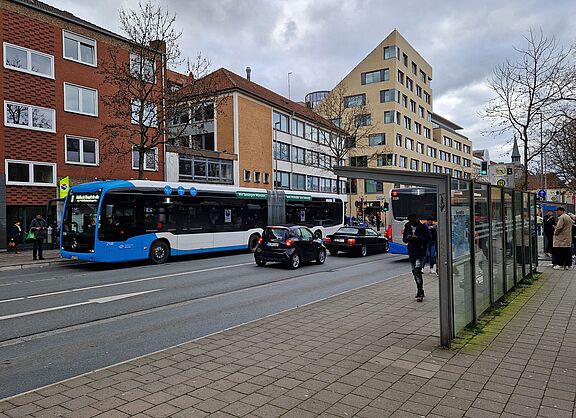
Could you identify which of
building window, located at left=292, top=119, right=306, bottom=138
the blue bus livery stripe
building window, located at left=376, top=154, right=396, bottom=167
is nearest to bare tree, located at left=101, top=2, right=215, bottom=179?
the blue bus livery stripe

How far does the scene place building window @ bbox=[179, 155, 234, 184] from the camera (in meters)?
34.1

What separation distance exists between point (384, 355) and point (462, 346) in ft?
3.68

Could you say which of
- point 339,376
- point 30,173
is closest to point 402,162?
point 30,173

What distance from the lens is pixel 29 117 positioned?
2381cm

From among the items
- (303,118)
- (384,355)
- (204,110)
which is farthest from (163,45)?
(303,118)

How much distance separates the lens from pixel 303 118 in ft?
171

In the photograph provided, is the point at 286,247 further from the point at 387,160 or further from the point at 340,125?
the point at 387,160

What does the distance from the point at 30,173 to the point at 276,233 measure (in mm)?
14797

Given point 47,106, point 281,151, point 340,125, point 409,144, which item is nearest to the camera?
point 47,106

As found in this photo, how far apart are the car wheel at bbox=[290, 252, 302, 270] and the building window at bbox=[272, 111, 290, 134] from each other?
32486mm

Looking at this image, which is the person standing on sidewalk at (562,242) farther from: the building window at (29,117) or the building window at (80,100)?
the building window at (80,100)

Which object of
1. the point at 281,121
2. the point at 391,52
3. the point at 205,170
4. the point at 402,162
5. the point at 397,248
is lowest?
the point at 397,248

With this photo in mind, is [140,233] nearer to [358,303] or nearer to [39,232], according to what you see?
[39,232]

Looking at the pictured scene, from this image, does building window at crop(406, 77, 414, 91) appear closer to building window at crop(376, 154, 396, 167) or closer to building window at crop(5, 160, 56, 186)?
building window at crop(376, 154, 396, 167)
